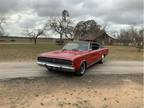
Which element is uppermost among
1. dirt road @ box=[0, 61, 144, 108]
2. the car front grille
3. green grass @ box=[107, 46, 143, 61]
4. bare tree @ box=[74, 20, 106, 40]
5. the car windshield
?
→ bare tree @ box=[74, 20, 106, 40]

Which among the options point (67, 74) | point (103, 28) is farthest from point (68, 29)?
point (67, 74)

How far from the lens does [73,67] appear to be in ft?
30.1

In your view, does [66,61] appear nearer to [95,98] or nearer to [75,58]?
[75,58]

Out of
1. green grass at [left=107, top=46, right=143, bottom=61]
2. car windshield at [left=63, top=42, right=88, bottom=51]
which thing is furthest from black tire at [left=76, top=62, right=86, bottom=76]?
green grass at [left=107, top=46, right=143, bottom=61]

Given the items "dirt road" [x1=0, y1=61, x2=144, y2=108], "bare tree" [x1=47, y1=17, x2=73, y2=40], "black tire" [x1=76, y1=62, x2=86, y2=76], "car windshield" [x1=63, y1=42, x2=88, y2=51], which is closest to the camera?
"dirt road" [x1=0, y1=61, x2=144, y2=108]

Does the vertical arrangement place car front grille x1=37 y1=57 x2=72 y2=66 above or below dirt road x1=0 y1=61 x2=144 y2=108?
above

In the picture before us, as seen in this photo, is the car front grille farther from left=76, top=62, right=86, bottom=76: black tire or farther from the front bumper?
left=76, top=62, right=86, bottom=76: black tire

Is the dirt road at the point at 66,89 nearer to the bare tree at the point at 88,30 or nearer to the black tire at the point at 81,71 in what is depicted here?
the black tire at the point at 81,71

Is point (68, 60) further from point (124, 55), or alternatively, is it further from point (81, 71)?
point (124, 55)

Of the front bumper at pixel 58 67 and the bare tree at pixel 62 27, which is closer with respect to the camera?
the front bumper at pixel 58 67

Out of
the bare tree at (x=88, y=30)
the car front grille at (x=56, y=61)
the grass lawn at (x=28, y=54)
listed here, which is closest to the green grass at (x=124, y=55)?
the grass lawn at (x=28, y=54)

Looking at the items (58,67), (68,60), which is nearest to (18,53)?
(58,67)

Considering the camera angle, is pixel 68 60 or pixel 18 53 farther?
pixel 18 53

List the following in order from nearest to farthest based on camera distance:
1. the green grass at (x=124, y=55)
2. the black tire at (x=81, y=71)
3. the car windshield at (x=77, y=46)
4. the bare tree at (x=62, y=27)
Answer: the black tire at (x=81, y=71) < the car windshield at (x=77, y=46) < the green grass at (x=124, y=55) < the bare tree at (x=62, y=27)
